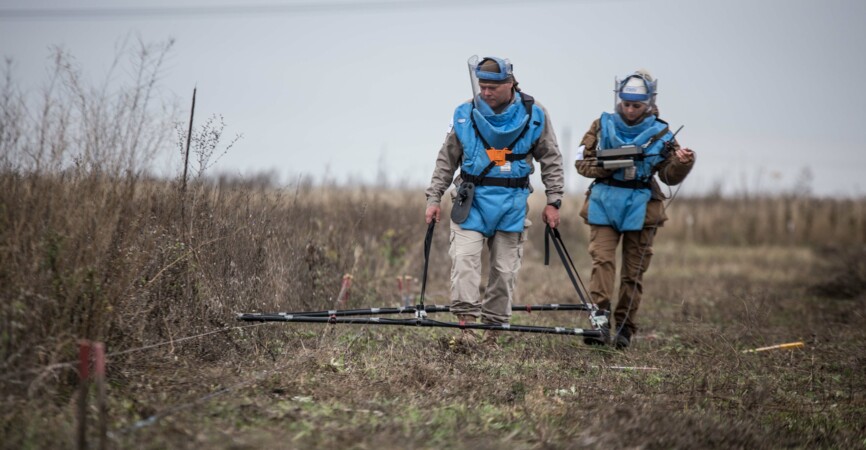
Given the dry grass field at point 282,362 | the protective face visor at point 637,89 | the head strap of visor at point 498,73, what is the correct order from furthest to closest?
the protective face visor at point 637,89, the head strap of visor at point 498,73, the dry grass field at point 282,362

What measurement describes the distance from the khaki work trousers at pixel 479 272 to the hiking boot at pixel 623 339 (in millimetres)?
1159

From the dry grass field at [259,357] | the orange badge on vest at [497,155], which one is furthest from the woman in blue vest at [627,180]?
the orange badge on vest at [497,155]

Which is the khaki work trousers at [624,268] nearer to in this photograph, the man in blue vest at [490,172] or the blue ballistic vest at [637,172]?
the blue ballistic vest at [637,172]

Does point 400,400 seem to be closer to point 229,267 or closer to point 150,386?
point 150,386

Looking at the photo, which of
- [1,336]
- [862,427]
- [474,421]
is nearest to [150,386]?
[1,336]

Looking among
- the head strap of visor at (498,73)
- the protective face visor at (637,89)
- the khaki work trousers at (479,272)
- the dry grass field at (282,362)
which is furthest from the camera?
the protective face visor at (637,89)

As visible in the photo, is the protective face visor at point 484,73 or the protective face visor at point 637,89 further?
the protective face visor at point 637,89

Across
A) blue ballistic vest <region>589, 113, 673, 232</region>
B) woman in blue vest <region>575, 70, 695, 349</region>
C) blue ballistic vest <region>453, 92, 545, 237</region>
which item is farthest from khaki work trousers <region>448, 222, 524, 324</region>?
blue ballistic vest <region>589, 113, 673, 232</region>

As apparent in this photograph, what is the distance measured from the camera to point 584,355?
8133mm

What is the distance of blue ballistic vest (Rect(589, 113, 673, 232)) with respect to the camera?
8797 millimetres

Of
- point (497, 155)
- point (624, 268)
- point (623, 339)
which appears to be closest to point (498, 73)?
point (497, 155)

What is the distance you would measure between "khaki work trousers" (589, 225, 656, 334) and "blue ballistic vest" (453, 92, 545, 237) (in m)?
1.30

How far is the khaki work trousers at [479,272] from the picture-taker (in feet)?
26.1

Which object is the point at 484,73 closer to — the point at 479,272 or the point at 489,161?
the point at 489,161
